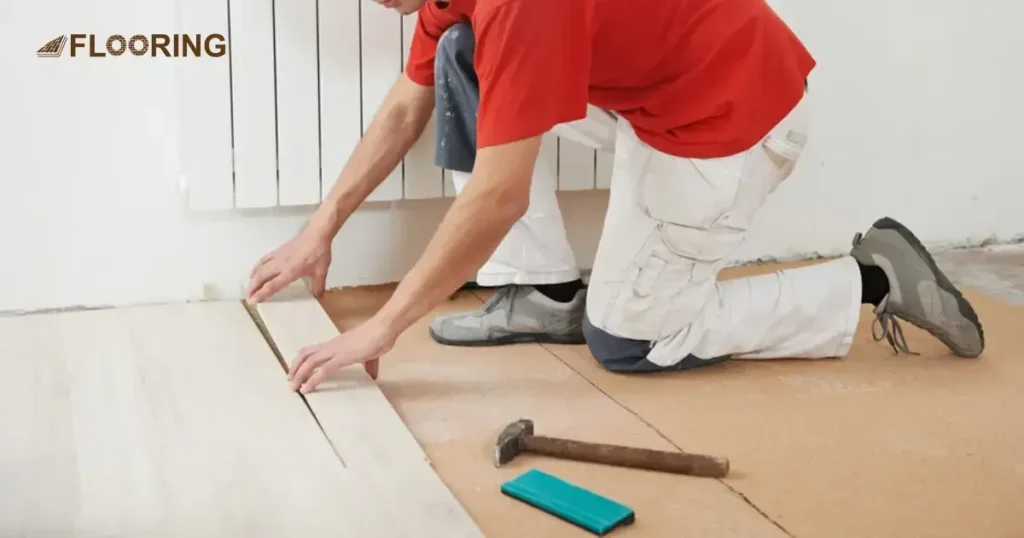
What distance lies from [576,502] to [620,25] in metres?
0.72

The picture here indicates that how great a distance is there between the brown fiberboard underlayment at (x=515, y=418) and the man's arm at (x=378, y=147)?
29 cm

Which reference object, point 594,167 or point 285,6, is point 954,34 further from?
point 285,6

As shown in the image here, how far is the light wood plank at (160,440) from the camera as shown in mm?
1362

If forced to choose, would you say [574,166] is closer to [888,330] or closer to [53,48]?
[888,330]

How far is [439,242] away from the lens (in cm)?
158

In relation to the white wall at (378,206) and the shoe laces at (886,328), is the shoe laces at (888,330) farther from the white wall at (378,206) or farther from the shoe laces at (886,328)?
the white wall at (378,206)

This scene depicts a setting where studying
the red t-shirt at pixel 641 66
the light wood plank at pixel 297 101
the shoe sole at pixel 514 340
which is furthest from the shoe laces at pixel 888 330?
the light wood plank at pixel 297 101

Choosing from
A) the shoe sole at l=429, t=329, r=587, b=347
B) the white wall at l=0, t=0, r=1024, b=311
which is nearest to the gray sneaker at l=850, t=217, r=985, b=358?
the shoe sole at l=429, t=329, r=587, b=347

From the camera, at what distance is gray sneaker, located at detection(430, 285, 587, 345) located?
210 centimetres

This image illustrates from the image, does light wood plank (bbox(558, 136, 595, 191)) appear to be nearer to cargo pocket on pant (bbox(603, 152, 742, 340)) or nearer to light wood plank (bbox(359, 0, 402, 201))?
light wood plank (bbox(359, 0, 402, 201))

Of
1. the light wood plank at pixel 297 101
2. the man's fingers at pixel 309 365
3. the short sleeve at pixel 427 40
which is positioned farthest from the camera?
the light wood plank at pixel 297 101

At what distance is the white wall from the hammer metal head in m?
0.94

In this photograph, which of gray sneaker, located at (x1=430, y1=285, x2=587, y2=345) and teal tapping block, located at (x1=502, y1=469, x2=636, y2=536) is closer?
teal tapping block, located at (x1=502, y1=469, x2=636, y2=536)

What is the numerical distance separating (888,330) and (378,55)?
1191 millimetres
